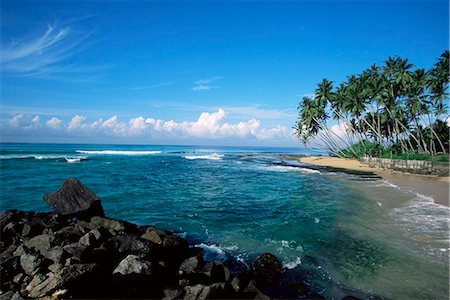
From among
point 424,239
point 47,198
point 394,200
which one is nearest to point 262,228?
point 424,239

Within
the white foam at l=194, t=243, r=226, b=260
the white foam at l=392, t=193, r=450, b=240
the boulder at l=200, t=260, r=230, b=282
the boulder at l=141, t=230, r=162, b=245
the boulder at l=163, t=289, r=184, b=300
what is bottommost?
the white foam at l=194, t=243, r=226, b=260

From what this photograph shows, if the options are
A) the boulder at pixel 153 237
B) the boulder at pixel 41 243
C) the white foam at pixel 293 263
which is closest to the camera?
the boulder at pixel 41 243

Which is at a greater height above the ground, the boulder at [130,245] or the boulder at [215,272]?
the boulder at [130,245]

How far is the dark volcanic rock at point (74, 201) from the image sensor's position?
10047mm

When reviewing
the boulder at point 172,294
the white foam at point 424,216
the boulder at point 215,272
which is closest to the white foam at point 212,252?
the boulder at point 215,272

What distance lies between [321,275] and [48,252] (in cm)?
763

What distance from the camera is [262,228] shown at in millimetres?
11500

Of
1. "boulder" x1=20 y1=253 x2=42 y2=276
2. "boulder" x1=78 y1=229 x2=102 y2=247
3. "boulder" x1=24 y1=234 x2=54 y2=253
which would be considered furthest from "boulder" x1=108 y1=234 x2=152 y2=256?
"boulder" x1=20 y1=253 x2=42 y2=276

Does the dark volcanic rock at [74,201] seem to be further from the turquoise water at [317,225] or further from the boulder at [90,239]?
the boulder at [90,239]

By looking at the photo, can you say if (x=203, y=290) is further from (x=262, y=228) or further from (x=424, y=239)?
(x=424, y=239)

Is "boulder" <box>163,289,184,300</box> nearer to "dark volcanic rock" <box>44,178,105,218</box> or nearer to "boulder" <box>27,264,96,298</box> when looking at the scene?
"boulder" <box>27,264,96,298</box>

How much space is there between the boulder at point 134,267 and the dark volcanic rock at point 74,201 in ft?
16.7

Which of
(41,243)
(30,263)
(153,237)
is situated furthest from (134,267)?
(41,243)

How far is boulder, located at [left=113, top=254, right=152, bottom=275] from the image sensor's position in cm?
598
